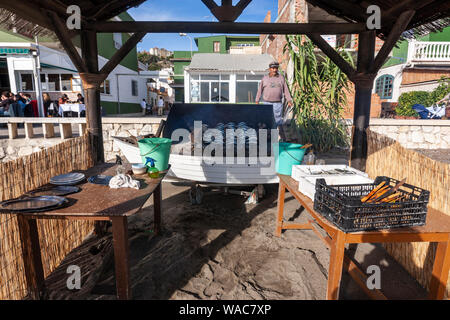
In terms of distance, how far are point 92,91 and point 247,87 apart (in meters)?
16.3

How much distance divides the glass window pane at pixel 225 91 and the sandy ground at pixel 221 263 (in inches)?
626

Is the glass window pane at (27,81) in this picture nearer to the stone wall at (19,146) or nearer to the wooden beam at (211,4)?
the stone wall at (19,146)

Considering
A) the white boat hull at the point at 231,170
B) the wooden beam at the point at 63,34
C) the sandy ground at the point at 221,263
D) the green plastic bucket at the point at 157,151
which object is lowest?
the sandy ground at the point at 221,263

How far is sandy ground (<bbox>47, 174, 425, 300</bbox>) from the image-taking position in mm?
2830

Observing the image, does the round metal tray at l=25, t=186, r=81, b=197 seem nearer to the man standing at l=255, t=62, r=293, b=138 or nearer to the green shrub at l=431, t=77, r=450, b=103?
the man standing at l=255, t=62, r=293, b=138

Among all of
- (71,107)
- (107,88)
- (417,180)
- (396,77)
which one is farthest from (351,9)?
(396,77)

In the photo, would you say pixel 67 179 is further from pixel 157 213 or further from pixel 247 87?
pixel 247 87

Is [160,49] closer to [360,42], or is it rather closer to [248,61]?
[248,61]

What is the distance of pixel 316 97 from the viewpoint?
9.12m

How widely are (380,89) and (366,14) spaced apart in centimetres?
2299

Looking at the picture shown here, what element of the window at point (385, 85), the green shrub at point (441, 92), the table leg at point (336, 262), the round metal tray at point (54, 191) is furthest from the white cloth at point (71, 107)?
the window at point (385, 85)

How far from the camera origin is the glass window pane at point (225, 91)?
19.8 meters
